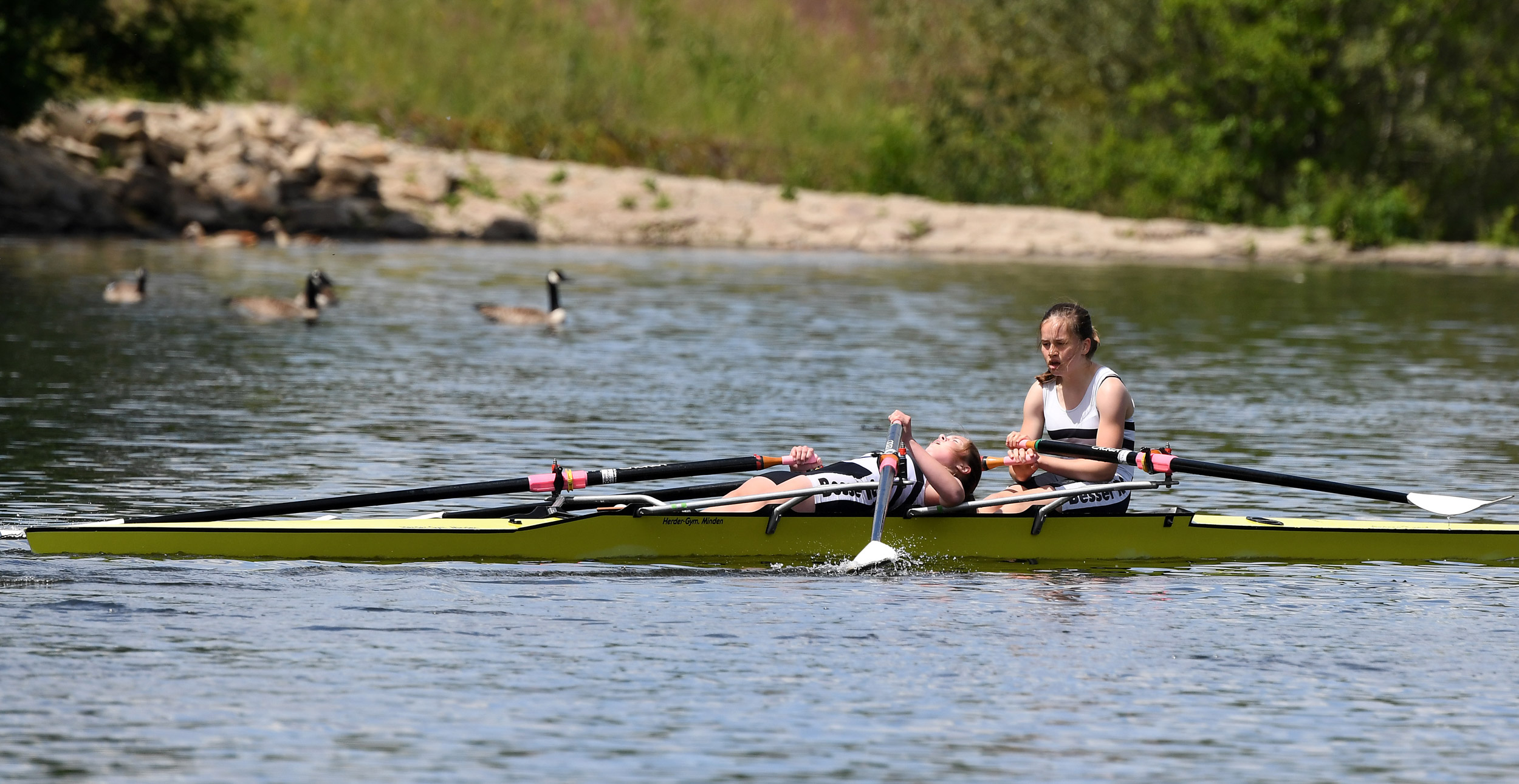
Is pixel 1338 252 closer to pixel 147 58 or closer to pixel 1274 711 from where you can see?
pixel 147 58

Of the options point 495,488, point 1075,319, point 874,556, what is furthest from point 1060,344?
point 495,488

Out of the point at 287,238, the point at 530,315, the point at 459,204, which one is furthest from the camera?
the point at 459,204

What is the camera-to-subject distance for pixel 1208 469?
10.9 meters

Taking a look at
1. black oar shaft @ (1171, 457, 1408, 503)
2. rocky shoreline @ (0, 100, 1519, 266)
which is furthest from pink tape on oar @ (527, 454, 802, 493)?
rocky shoreline @ (0, 100, 1519, 266)

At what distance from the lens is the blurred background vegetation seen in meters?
45.6

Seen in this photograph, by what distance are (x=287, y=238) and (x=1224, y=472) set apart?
104 feet

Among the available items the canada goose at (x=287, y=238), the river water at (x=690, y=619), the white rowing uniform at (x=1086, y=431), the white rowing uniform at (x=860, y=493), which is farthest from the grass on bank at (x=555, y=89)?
the white rowing uniform at (x=860, y=493)

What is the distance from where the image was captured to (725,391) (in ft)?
61.1

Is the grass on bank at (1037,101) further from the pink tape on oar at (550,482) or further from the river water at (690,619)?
the pink tape on oar at (550,482)

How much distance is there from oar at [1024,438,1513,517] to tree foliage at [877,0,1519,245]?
112ft

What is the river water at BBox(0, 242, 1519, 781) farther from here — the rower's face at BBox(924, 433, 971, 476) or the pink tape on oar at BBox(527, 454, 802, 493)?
the rower's face at BBox(924, 433, 971, 476)

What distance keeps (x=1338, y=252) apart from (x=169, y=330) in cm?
2892

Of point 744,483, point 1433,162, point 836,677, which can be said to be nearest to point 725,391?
point 744,483

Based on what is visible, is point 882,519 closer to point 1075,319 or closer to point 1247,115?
point 1075,319
